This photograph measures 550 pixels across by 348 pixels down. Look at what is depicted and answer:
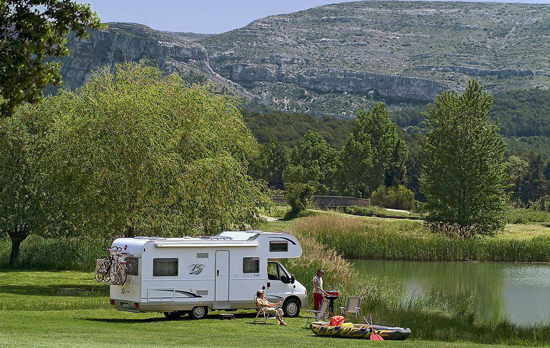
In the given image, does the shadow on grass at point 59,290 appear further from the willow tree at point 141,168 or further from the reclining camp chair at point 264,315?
the reclining camp chair at point 264,315

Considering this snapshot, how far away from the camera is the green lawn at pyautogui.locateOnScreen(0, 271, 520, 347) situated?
18516 mm

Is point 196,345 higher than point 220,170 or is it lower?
lower

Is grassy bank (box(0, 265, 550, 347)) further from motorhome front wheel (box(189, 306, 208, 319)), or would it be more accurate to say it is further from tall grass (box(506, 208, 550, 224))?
tall grass (box(506, 208, 550, 224))

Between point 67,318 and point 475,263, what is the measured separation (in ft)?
106

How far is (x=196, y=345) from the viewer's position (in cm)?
1833

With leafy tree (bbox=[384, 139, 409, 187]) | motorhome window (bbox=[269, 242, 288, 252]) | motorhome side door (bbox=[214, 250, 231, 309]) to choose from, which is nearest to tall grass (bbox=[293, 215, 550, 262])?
motorhome window (bbox=[269, 242, 288, 252])

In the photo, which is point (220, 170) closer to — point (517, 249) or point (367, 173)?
point (517, 249)

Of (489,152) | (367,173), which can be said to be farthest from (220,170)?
(367,173)

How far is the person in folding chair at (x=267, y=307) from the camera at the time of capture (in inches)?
918

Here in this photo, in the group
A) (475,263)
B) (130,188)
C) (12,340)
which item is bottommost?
(475,263)

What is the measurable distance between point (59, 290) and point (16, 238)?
1027 centimetres

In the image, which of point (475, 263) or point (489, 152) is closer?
point (475, 263)

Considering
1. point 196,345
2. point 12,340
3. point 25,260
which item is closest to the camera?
point 12,340

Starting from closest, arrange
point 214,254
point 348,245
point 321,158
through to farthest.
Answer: point 214,254 < point 348,245 < point 321,158
